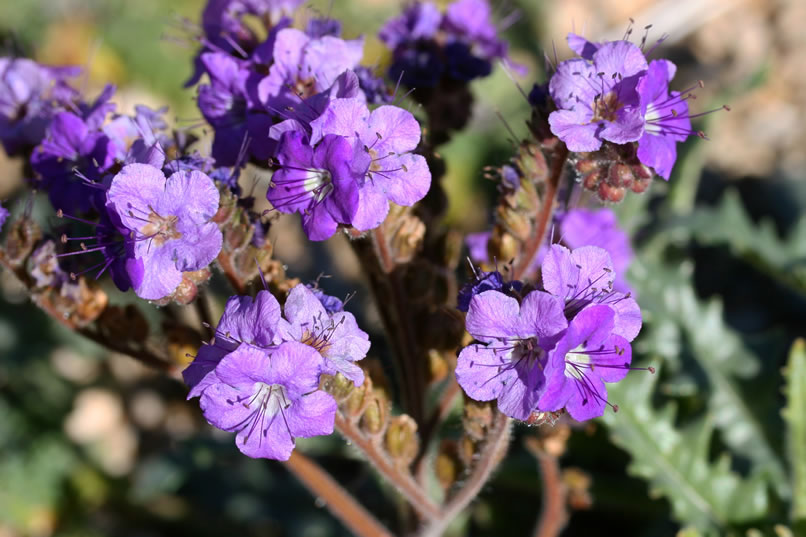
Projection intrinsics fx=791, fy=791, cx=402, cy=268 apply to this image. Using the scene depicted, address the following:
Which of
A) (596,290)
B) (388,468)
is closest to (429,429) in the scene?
(388,468)

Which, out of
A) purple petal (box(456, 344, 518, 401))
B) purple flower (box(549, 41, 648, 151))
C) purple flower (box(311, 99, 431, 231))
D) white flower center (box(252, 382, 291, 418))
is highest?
purple flower (box(549, 41, 648, 151))

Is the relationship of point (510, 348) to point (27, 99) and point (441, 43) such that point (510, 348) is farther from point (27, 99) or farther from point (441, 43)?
point (27, 99)

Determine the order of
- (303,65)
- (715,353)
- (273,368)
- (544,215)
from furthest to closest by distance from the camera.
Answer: (715,353) → (544,215) → (303,65) → (273,368)

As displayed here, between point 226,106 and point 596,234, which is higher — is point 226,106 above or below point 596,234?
above

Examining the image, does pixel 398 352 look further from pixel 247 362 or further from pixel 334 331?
pixel 247 362

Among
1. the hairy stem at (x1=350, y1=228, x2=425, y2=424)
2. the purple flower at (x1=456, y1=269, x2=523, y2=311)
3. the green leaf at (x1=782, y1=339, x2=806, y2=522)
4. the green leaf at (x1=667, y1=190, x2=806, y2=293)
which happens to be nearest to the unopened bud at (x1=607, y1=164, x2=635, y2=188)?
the purple flower at (x1=456, y1=269, x2=523, y2=311)

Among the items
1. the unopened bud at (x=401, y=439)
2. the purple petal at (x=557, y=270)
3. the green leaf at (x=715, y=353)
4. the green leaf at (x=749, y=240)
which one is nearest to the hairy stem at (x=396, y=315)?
the unopened bud at (x=401, y=439)

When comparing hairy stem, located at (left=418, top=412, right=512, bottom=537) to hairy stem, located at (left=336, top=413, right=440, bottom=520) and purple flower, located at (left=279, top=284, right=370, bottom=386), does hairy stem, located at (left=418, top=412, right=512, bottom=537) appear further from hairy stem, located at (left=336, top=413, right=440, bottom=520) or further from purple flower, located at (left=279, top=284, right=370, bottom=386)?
purple flower, located at (left=279, top=284, right=370, bottom=386)
